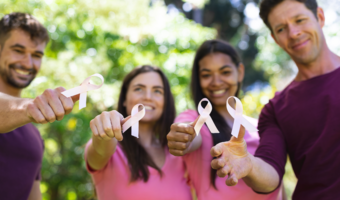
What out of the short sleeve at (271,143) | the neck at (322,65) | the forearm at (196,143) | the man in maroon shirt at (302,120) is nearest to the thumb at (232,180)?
the man in maroon shirt at (302,120)

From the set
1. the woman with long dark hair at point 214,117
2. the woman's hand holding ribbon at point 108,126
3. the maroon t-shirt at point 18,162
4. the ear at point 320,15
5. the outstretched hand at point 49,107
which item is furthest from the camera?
the ear at point 320,15

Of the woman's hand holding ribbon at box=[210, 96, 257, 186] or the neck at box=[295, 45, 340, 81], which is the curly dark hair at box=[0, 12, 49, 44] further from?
the neck at box=[295, 45, 340, 81]

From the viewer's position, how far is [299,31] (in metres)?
2.31

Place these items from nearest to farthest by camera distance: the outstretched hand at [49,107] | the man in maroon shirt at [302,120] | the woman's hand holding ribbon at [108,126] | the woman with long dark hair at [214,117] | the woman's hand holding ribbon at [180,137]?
the outstretched hand at [49,107] → the woman's hand holding ribbon at [108,126] → the woman's hand holding ribbon at [180,137] → the man in maroon shirt at [302,120] → the woman with long dark hair at [214,117]

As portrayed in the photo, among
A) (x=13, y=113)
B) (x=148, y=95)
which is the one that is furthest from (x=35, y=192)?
(x=13, y=113)

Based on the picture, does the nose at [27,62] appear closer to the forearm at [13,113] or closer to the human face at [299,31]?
the forearm at [13,113]

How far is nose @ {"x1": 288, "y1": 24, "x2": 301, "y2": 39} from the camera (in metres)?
2.30

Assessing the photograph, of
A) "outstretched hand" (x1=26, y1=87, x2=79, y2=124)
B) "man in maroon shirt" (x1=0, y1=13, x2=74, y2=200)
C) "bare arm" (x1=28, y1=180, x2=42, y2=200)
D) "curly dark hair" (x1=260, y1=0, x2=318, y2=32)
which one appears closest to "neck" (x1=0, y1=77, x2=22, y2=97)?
"man in maroon shirt" (x1=0, y1=13, x2=74, y2=200)

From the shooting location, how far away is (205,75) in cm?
284

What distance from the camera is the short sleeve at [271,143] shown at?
6.72 ft

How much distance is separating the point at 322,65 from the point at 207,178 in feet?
4.14

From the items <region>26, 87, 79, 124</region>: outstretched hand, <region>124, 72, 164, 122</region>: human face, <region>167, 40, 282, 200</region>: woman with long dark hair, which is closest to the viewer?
<region>26, 87, 79, 124</region>: outstretched hand

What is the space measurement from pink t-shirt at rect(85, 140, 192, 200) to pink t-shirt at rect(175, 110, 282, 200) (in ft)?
0.43

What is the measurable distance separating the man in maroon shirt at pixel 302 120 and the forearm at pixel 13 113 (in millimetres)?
1079
